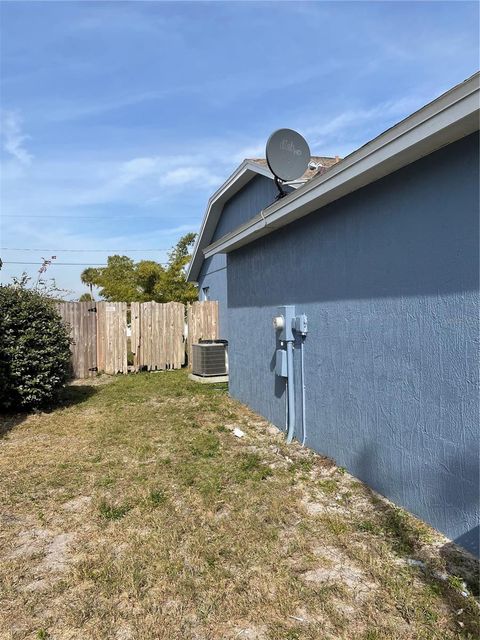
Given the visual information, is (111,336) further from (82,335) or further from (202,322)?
(202,322)

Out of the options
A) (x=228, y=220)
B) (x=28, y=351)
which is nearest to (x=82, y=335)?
(x=28, y=351)

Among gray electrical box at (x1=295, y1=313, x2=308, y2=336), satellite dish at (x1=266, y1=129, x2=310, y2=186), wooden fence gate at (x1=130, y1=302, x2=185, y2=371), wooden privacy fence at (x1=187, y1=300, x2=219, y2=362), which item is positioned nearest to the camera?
gray electrical box at (x1=295, y1=313, x2=308, y2=336)

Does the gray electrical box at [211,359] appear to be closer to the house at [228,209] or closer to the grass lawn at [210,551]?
the house at [228,209]

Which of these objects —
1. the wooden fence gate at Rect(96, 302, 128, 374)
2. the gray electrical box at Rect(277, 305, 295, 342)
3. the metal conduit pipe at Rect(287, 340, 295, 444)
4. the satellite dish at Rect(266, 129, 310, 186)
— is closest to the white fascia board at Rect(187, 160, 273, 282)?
the satellite dish at Rect(266, 129, 310, 186)

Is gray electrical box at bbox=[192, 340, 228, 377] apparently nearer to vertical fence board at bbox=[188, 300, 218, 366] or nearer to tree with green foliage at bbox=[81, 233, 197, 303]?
vertical fence board at bbox=[188, 300, 218, 366]

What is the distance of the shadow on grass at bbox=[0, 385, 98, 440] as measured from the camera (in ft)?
21.1

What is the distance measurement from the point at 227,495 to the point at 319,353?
1764mm

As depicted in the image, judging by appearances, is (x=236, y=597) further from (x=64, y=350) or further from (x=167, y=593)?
(x=64, y=350)

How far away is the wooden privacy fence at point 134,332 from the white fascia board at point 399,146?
721 centimetres

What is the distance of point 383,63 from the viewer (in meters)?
6.17

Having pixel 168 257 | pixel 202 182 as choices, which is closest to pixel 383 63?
pixel 202 182

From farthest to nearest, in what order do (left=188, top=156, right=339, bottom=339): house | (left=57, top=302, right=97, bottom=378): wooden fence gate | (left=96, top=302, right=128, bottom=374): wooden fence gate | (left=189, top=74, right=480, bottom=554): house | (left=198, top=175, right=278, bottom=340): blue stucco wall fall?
(left=96, top=302, right=128, bottom=374): wooden fence gate, (left=57, top=302, right=97, bottom=378): wooden fence gate, (left=198, top=175, right=278, bottom=340): blue stucco wall, (left=188, top=156, right=339, bottom=339): house, (left=189, top=74, right=480, bottom=554): house

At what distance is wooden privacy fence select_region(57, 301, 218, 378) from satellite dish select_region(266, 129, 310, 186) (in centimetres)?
659

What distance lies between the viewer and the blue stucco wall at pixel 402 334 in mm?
2730
